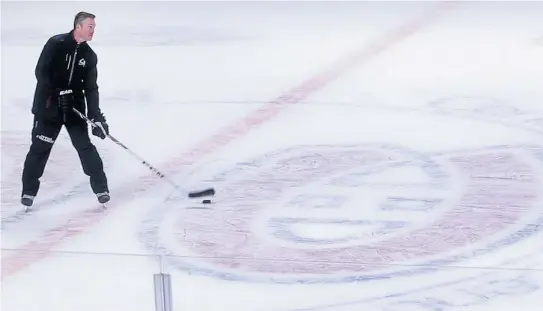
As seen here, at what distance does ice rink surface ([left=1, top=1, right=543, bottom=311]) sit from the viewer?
2.69 meters

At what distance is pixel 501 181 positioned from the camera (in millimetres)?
3213

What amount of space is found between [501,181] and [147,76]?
1.47m

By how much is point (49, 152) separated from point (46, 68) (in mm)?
342

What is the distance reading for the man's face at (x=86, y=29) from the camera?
335 cm

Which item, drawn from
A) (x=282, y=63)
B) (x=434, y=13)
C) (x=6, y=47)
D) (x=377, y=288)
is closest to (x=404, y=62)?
(x=434, y=13)

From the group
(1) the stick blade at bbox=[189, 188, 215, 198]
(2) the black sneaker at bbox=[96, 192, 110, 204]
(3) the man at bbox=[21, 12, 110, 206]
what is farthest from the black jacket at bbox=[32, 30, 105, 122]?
(1) the stick blade at bbox=[189, 188, 215, 198]

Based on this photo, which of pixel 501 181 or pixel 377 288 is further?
pixel 501 181

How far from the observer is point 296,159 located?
3402mm

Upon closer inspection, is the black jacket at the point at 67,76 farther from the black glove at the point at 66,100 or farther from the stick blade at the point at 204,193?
the stick blade at the point at 204,193

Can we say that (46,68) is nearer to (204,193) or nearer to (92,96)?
(92,96)

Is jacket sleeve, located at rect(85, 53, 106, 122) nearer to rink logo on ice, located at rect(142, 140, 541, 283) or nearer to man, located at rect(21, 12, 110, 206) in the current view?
man, located at rect(21, 12, 110, 206)

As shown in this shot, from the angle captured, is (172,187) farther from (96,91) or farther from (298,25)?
(298,25)

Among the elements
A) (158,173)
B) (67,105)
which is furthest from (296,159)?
(67,105)

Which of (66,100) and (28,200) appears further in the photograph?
(28,200)
